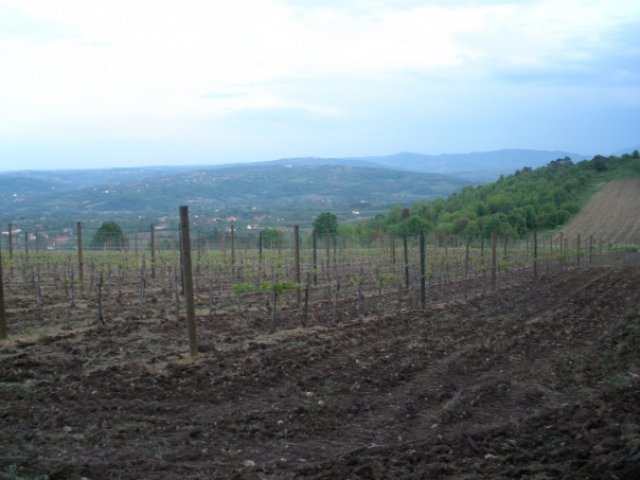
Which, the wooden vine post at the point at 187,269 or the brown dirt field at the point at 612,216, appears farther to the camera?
the brown dirt field at the point at 612,216

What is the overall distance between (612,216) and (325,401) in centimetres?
6258

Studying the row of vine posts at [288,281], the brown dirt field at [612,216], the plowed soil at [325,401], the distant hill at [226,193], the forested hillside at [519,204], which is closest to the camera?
the plowed soil at [325,401]

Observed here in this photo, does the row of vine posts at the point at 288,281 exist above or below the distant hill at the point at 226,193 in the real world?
below

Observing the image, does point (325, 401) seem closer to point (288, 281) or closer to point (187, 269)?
point (187, 269)

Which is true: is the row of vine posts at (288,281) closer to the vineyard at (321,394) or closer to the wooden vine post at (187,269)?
the wooden vine post at (187,269)

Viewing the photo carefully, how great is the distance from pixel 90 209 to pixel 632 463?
67.6m

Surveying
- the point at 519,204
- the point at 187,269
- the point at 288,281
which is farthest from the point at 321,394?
the point at 519,204

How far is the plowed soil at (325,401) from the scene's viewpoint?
6109 mm

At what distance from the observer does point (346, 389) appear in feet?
30.1

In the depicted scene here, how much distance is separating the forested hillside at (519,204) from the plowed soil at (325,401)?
3586cm

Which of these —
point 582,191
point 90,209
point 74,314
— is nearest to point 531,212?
point 582,191

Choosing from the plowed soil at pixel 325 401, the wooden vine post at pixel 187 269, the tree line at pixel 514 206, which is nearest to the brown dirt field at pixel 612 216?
the tree line at pixel 514 206

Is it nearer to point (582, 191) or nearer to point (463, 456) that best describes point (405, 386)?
point (463, 456)

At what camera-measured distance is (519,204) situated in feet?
222
